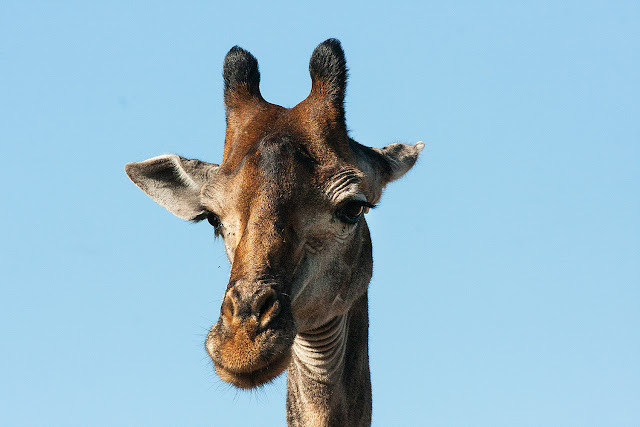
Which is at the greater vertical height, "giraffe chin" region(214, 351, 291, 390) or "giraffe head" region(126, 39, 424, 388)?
"giraffe head" region(126, 39, 424, 388)

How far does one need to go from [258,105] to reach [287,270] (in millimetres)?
2437

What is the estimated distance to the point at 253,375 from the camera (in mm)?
7102

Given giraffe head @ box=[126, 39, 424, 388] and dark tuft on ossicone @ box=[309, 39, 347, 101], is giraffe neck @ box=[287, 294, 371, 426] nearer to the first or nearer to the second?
giraffe head @ box=[126, 39, 424, 388]

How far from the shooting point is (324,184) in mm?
8469

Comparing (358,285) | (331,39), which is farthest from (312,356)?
(331,39)

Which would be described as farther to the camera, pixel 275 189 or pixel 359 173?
pixel 359 173

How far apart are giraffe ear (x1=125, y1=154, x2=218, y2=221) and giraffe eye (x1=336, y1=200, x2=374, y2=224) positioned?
1814 millimetres

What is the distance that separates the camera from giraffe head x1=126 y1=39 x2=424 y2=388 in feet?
23.3

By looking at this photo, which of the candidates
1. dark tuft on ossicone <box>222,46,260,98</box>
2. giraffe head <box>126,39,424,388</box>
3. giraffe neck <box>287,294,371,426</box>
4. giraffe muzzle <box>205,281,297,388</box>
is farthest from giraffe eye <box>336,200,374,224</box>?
dark tuft on ossicone <box>222,46,260,98</box>

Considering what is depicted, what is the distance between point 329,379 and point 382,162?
2.53 m

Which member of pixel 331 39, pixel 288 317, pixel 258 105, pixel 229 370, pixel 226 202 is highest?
pixel 331 39

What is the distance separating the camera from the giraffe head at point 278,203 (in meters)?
7.10

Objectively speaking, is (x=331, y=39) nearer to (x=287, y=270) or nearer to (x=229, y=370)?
(x=287, y=270)

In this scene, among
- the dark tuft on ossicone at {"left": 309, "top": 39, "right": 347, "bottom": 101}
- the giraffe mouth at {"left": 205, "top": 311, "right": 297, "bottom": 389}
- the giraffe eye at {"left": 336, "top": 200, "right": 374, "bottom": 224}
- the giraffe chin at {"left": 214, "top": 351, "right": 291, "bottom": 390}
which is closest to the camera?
the giraffe mouth at {"left": 205, "top": 311, "right": 297, "bottom": 389}
